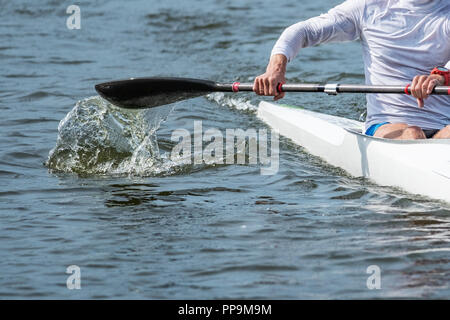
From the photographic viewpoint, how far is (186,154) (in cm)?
664

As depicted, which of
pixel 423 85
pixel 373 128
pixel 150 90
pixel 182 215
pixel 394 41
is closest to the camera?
pixel 423 85

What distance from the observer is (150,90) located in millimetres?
5883

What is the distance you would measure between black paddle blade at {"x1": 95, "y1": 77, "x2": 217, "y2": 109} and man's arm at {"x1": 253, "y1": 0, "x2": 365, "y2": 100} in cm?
69

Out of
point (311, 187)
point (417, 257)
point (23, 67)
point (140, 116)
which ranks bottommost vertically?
point (417, 257)

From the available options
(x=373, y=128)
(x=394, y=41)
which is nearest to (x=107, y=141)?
(x=373, y=128)

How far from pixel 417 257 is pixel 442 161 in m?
0.95

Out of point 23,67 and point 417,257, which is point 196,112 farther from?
point 417,257

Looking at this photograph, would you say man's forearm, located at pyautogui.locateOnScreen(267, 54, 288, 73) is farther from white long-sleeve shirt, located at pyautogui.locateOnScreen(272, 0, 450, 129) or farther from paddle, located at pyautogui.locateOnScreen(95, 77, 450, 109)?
paddle, located at pyautogui.locateOnScreen(95, 77, 450, 109)

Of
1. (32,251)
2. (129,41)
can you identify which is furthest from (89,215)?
(129,41)

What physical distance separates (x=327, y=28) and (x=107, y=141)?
7.51 feet

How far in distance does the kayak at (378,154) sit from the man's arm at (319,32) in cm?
75

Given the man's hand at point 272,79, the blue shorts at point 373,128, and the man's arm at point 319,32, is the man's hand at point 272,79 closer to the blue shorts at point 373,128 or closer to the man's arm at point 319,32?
the man's arm at point 319,32

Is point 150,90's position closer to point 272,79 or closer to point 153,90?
point 153,90

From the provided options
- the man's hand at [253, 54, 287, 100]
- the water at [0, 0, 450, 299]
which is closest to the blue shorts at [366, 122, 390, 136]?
the water at [0, 0, 450, 299]
